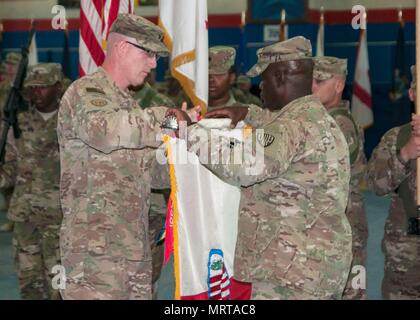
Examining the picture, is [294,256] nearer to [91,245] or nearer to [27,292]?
[91,245]

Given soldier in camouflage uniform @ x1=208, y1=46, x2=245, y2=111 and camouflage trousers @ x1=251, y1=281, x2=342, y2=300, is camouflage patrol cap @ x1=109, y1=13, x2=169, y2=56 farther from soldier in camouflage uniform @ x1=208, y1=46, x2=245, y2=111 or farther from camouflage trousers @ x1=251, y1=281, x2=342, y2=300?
soldier in camouflage uniform @ x1=208, y1=46, x2=245, y2=111

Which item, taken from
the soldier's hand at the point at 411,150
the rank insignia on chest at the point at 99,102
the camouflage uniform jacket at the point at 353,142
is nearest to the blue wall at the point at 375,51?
the camouflage uniform jacket at the point at 353,142

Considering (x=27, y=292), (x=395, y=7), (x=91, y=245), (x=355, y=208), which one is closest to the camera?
(x=91, y=245)

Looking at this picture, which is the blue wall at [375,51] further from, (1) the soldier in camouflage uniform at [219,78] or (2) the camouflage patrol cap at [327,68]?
(2) the camouflage patrol cap at [327,68]

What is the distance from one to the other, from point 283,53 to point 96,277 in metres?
1.30

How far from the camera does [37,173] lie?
6.07m

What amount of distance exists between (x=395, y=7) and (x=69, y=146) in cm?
1129

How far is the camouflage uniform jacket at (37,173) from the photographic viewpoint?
6.01m

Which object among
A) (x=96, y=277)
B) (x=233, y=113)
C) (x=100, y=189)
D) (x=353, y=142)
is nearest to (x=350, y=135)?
(x=353, y=142)

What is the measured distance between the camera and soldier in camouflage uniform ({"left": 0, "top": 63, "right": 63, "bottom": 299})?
5988 mm

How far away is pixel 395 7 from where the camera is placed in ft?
46.1

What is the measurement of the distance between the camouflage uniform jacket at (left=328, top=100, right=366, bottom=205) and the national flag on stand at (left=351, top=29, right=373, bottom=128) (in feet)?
24.0

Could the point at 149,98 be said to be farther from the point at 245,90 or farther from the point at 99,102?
the point at 245,90

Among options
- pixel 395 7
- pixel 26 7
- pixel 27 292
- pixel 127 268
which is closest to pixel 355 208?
pixel 127 268
